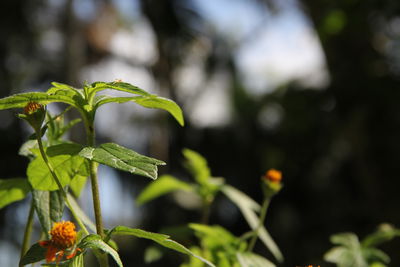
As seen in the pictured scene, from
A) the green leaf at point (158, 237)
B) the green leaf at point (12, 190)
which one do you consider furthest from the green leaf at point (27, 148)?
the green leaf at point (158, 237)

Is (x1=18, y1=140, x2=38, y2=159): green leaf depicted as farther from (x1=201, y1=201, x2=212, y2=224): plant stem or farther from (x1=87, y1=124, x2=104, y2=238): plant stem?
(x1=201, y1=201, x2=212, y2=224): plant stem

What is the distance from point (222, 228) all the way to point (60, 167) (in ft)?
0.65

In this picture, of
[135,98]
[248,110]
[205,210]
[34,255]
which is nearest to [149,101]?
[135,98]

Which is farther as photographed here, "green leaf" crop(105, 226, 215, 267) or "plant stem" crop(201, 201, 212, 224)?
"plant stem" crop(201, 201, 212, 224)

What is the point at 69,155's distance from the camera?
33 centimetres

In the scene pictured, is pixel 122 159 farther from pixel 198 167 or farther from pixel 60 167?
pixel 198 167

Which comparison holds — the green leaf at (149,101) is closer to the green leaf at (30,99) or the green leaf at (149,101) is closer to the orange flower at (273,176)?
the green leaf at (30,99)

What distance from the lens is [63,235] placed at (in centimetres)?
31

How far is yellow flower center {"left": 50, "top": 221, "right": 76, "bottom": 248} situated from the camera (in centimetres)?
31

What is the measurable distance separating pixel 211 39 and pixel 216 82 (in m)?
0.72

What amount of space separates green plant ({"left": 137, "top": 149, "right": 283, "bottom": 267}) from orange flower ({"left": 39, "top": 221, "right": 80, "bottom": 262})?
12 centimetres

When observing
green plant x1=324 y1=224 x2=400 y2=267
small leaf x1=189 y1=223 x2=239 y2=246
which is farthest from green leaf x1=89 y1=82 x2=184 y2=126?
green plant x1=324 y1=224 x2=400 y2=267

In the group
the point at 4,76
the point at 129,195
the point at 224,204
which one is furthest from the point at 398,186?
the point at 4,76

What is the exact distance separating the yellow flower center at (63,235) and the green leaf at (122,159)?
2.1 inches
